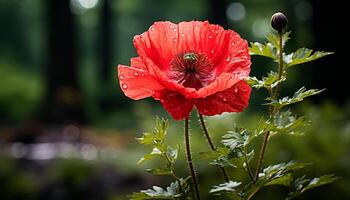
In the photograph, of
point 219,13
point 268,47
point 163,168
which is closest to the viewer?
point 163,168

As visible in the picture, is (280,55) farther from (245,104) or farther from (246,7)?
(246,7)

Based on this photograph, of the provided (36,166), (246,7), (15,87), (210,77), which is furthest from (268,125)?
(246,7)

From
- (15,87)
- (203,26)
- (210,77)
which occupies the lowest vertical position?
(210,77)

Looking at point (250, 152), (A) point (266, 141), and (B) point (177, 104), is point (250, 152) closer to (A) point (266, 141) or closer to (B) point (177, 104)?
(A) point (266, 141)

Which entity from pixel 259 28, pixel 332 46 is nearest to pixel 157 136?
pixel 332 46

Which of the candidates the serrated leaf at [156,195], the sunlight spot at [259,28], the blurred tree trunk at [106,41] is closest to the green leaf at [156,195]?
the serrated leaf at [156,195]
